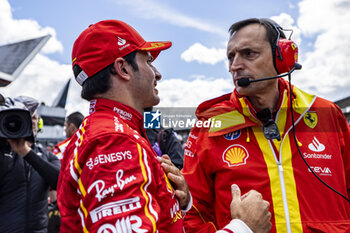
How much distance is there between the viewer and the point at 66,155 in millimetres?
1384

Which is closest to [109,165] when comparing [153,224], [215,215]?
[153,224]

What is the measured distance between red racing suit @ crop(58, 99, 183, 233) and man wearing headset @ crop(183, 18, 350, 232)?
648 millimetres

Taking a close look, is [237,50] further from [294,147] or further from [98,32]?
[98,32]

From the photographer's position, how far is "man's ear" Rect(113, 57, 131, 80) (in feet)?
4.76

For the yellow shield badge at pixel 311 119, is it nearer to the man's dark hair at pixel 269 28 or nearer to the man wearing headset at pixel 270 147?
the man wearing headset at pixel 270 147

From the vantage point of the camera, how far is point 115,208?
103 centimetres

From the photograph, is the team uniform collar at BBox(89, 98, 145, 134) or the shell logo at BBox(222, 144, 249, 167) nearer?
the team uniform collar at BBox(89, 98, 145, 134)

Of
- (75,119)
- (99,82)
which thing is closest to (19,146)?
(99,82)

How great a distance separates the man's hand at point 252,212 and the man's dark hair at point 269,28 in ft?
3.36

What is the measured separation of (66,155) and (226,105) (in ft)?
3.86

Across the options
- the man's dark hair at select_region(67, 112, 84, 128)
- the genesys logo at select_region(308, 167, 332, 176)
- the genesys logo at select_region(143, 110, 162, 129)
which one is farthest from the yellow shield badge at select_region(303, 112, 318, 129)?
the man's dark hair at select_region(67, 112, 84, 128)

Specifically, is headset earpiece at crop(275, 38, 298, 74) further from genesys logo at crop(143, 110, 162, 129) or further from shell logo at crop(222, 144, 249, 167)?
genesys logo at crop(143, 110, 162, 129)

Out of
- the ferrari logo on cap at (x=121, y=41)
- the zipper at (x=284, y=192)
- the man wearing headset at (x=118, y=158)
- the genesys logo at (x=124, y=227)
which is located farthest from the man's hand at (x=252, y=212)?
the ferrari logo on cap at (x=121, y=41)

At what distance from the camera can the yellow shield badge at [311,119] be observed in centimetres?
197
